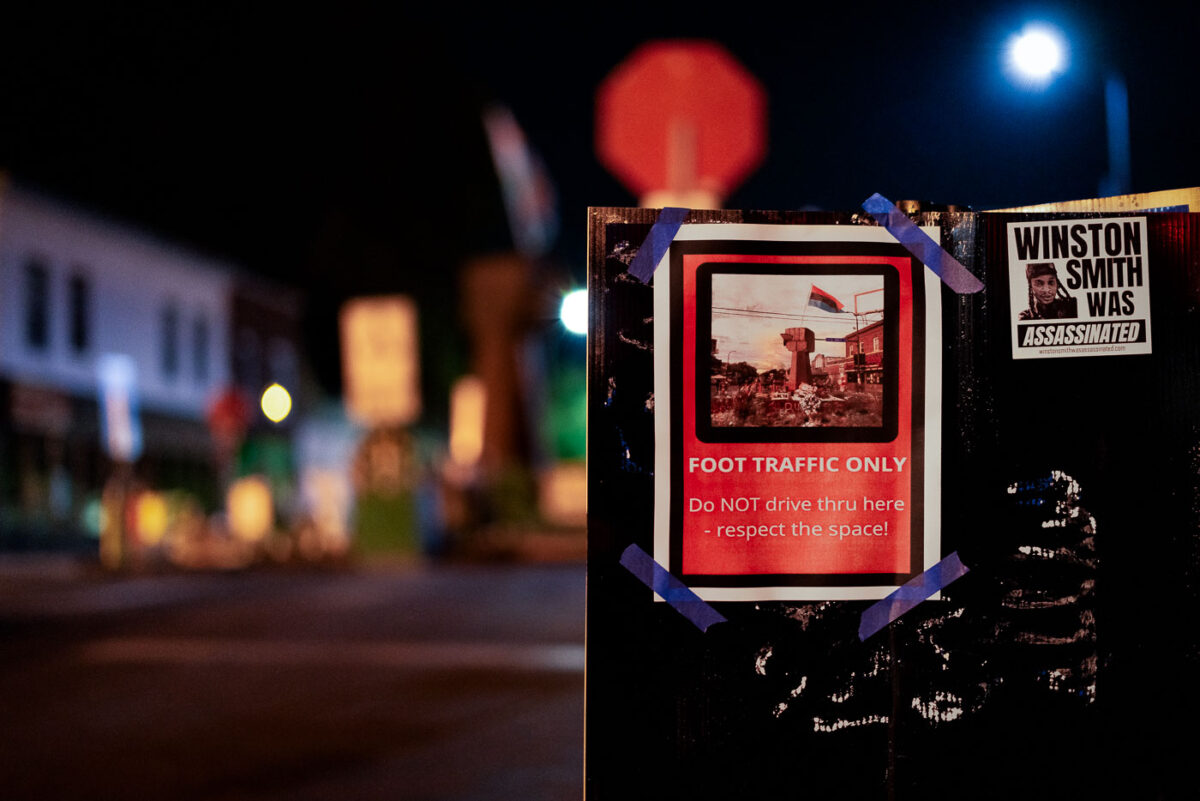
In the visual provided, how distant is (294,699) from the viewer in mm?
7766

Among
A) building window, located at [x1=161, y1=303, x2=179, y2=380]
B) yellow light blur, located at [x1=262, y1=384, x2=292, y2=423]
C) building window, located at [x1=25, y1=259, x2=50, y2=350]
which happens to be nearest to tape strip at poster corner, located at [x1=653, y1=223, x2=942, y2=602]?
building window, located at [x1=25, y1=259, x2=50, y2=350]

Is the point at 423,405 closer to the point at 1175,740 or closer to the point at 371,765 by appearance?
the point at 371,765

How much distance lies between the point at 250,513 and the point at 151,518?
241cm

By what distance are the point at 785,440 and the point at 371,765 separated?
3.87 metres

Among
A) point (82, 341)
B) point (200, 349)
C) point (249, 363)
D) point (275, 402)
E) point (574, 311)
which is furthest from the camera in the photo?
point (249, 363)

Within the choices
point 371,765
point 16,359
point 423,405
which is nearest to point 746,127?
point 371,765

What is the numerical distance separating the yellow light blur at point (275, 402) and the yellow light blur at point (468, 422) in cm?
848

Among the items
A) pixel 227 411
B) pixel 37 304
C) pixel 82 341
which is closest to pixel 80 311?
pixel 82 341

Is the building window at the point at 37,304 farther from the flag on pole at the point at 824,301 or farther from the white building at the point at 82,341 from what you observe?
the flag on pole at the point at 824,301

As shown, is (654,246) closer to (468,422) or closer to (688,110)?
(688,110)

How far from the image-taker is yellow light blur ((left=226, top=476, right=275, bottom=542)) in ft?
83.1

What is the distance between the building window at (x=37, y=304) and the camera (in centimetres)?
2514

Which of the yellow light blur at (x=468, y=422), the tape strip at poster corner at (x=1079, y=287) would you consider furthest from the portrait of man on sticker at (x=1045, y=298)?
the yellow light blur at (x=468, y=422)

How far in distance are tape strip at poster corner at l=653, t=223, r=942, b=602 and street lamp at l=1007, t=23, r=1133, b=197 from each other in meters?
2.85
